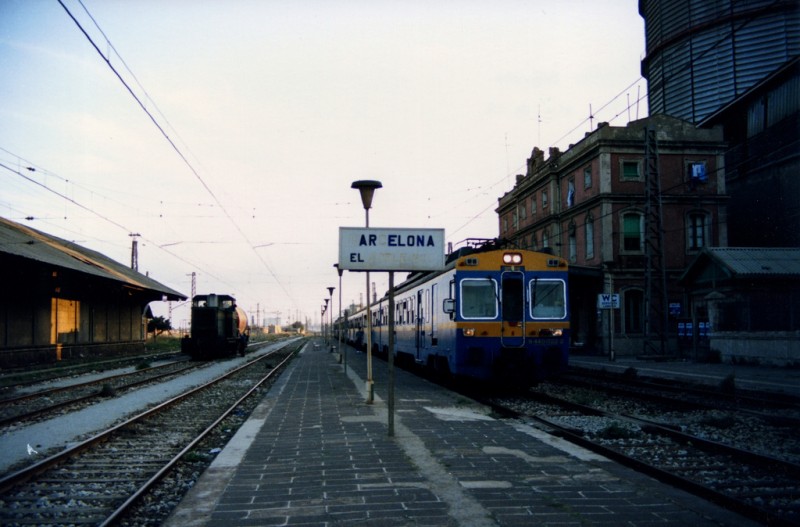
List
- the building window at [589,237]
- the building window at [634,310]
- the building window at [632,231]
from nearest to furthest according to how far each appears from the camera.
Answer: the building window at [634,310], the building window at [632,231], the building window at [589,237]

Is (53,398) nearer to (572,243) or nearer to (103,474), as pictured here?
(103,474)

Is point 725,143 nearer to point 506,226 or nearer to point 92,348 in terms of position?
point 506,226

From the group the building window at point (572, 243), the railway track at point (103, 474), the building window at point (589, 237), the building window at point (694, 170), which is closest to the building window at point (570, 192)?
the building window at point (572, 243)

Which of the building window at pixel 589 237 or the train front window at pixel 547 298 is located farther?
the building window at pixel 589 237

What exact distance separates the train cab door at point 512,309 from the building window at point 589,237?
2385 cm

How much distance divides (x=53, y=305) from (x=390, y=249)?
85.1 feet

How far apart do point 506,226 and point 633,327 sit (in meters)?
20.9

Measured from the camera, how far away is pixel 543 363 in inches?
548

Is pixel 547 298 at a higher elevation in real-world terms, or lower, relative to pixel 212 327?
higher

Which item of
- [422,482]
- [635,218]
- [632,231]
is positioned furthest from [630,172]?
[422,482]

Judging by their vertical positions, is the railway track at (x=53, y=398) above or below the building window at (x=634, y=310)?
below

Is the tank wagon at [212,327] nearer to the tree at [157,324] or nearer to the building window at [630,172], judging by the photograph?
the building window at [630,172]

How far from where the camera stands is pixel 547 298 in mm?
14203

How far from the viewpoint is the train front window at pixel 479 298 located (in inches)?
546
